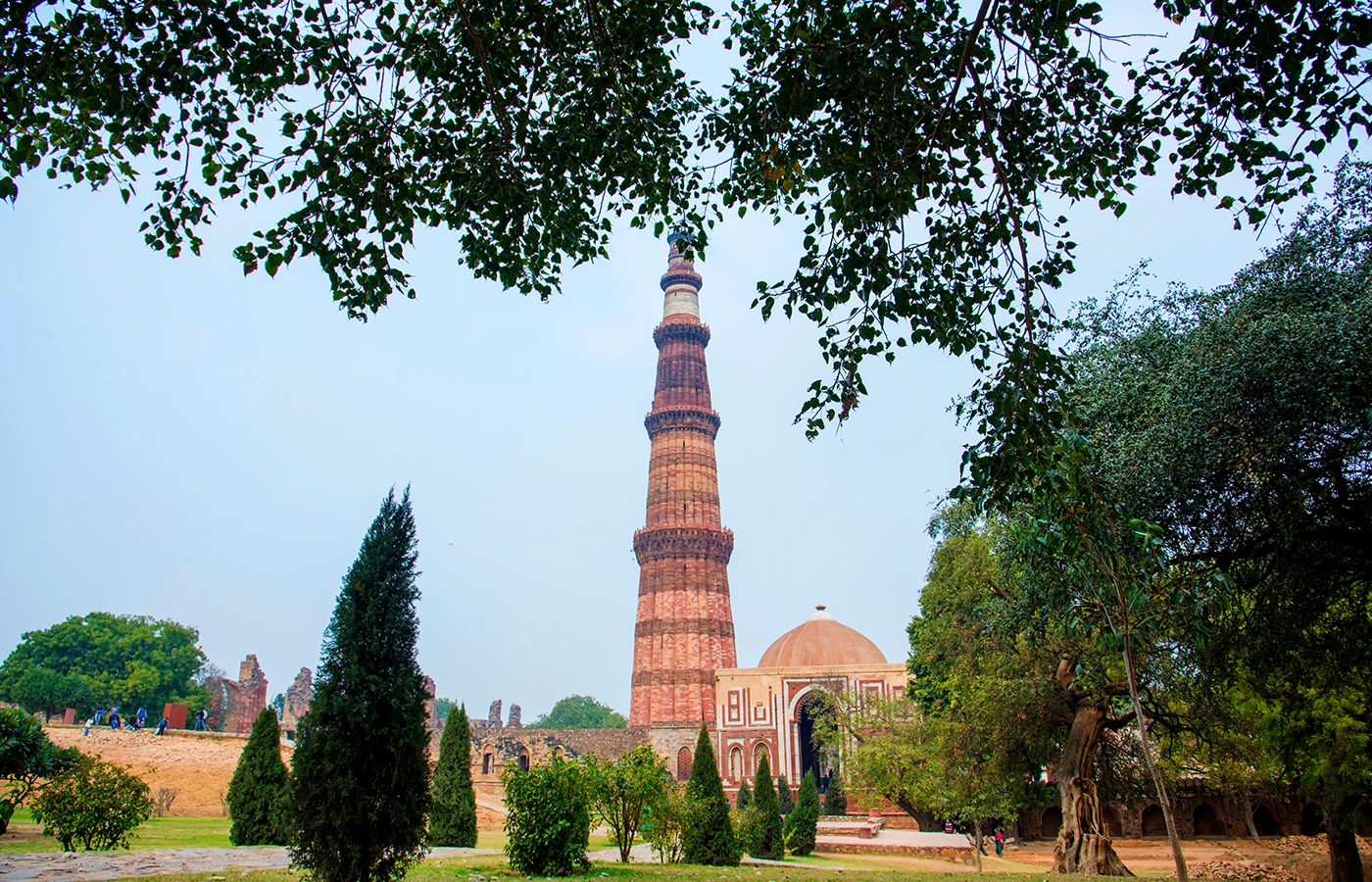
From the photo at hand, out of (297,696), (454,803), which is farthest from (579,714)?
(454,803)

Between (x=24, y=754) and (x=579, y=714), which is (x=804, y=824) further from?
(x=579, y=714)

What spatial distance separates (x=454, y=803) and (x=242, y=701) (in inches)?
1181

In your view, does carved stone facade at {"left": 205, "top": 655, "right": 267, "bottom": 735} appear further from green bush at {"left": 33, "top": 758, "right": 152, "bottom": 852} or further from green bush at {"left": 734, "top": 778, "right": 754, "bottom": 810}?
green bush at {"left": 33, "top": 758, "right": 152, "bottom": 852}

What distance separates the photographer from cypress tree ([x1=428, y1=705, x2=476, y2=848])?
15406 mm

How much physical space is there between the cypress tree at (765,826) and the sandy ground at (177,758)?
13.2 m

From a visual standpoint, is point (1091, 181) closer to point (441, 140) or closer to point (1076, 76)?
point (1076, 76)

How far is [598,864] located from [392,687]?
510 centimetres

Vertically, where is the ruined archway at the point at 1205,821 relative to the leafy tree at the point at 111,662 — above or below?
below

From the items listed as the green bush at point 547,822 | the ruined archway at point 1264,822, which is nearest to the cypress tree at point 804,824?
the green bush at point 547,822

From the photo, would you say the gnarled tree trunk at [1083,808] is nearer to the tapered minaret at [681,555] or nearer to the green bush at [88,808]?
the green bush at [88,808]

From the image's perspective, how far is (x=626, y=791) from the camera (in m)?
11.9

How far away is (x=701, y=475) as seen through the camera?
37.4 m

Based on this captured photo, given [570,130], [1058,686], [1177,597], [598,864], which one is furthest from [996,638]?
[570,130]

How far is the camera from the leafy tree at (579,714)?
8588 centimetres
